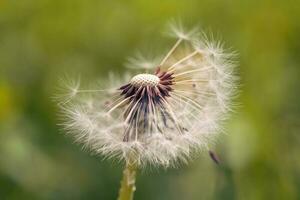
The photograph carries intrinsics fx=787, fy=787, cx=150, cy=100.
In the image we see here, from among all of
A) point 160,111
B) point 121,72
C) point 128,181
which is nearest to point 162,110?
point 160,111

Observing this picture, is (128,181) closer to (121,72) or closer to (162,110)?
(162,110)

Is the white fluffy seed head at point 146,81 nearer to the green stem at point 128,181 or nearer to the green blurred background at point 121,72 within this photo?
the green stem at point 128,181

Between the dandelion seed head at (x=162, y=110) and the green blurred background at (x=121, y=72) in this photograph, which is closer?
the dandelion seed head at (x=162, y=110)

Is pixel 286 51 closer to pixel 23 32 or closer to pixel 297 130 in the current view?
pixel 297 130

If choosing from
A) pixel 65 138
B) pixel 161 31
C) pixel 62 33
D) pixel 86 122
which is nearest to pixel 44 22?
pixel 62 33

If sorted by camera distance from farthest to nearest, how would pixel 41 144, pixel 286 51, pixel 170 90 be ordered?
pixel 286 51, pixel 41 144, pixel 170 90

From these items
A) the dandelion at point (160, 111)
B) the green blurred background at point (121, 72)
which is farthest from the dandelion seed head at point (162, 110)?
the green blurred background at point (121, 72)

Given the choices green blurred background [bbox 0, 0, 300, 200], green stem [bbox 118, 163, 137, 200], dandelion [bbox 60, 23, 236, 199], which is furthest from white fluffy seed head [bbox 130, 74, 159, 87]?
green blurred background [bbox 0, 0, 300, 200]
